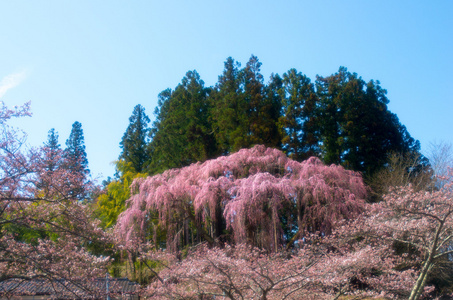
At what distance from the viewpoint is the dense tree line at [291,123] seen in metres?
17.7

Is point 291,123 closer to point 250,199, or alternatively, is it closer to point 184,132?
point 184,132

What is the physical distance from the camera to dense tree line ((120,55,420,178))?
17.7 meters

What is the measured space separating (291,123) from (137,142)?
1235 cm

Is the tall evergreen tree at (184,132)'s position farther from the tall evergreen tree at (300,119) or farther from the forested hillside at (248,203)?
the tall evergreen tree at (300,119)

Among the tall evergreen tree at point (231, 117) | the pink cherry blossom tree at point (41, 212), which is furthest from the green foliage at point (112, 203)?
the pink cherry blossom tree at point (41, 212)

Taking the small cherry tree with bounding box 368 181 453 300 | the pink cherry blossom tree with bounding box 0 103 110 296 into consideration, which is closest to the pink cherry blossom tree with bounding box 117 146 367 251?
the small cherry tree with bounding box 368 181 453 300

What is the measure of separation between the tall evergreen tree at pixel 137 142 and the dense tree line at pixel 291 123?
489 cm

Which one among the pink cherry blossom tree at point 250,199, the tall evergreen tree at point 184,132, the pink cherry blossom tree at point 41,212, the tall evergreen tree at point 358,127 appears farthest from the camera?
the tall evergreen tree at point 184,132

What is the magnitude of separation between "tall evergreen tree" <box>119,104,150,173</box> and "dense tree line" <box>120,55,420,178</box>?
4893 millimetres

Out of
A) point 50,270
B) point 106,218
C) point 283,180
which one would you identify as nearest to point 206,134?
point 106,218

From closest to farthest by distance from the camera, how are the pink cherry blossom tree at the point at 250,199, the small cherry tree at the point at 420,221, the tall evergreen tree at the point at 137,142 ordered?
the small cherry tree at the point at 420,221 → the pink cherry blossom tree at the point at 250,199 → the tall evergreen tree at the point at 137,142

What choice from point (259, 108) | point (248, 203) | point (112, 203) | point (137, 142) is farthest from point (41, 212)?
point (137, 142)

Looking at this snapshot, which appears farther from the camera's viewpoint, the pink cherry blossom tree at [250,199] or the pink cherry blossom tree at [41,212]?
the pink cherry blossom tree at [250,199]

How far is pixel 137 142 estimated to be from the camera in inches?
1049
